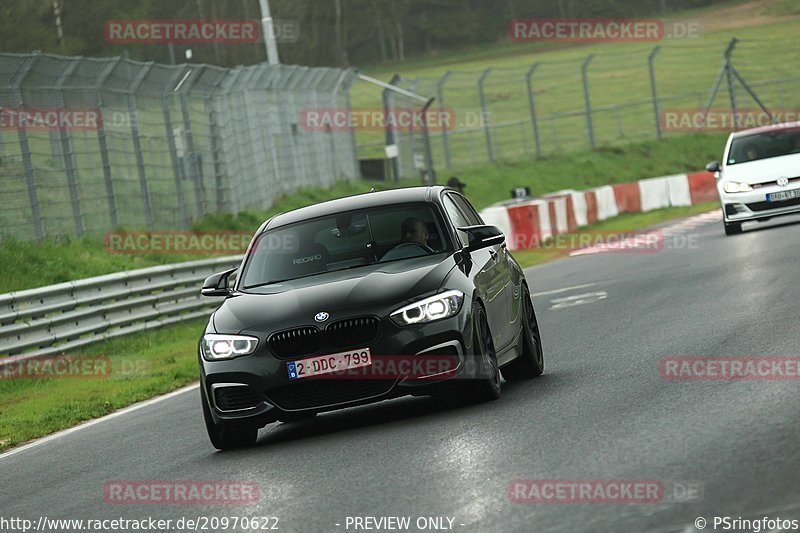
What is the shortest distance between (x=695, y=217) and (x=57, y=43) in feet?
146

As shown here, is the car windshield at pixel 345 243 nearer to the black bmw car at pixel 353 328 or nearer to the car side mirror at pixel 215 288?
the black bmw car at pixel 353 328

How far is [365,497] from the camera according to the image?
23.4 ft

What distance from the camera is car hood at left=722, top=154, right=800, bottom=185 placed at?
946 inches

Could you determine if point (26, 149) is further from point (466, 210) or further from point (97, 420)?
point (466, 210)

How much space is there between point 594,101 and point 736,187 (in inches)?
1909

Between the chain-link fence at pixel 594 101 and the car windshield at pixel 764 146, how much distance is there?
43.3ft

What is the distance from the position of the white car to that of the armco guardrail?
8.05 meters

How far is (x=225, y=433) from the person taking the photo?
9.54 meters

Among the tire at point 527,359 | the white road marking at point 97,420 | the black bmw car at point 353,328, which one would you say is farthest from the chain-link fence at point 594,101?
the black bmw car at point 353,328

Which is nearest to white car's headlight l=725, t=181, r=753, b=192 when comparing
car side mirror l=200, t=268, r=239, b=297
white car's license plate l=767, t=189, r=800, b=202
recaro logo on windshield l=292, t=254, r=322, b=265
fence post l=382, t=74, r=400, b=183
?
white car's license plate l=767, t=189, r=800, b=202

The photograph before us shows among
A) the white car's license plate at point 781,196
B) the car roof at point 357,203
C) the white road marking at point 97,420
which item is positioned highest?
the car roof at point 357,203

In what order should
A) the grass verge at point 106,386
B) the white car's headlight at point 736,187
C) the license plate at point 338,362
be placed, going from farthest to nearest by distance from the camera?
the white car's headlight at point 736,187
the grass verge at point 106,386
the license plate at point 338,362

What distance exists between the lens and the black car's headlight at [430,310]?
9.20 m

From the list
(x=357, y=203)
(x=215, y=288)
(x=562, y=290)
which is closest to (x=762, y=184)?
(x=562, y=290)
